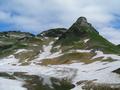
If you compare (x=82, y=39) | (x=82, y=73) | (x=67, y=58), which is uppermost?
(x=82, y=39)

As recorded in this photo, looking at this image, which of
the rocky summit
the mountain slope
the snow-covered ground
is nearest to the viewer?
the snow-covered ground

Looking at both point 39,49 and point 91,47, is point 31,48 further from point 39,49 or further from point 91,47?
point 91,47

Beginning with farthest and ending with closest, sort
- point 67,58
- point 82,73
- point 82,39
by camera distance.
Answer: point 82,39, point 67,58, point 82,73

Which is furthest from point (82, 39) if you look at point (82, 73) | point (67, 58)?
point (82, 73)

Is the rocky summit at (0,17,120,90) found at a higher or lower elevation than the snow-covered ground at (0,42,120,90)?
higher

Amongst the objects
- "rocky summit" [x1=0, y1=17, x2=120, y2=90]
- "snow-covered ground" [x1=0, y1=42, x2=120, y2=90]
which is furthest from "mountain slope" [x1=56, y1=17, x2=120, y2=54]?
"snow-covered ground" [x1=0, y1=42, x2=120, y2=90]

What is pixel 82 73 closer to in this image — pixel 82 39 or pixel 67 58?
pixel 67 58

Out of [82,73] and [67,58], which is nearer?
[82,73]

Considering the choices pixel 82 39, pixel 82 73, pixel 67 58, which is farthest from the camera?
pixel 82 39

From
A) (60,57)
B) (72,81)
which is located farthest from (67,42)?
(72,81)

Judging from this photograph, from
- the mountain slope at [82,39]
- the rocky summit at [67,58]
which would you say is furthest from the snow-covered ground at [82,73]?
the mountain slope at [82,39]

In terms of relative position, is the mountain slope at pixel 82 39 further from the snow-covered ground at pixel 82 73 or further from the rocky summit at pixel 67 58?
the snow-covered ground at pixel 82 73

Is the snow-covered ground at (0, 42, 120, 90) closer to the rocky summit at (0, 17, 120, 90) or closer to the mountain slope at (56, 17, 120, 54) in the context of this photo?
the rocky summit at (0, 17, 120, 90)

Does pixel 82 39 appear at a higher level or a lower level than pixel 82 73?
higher
